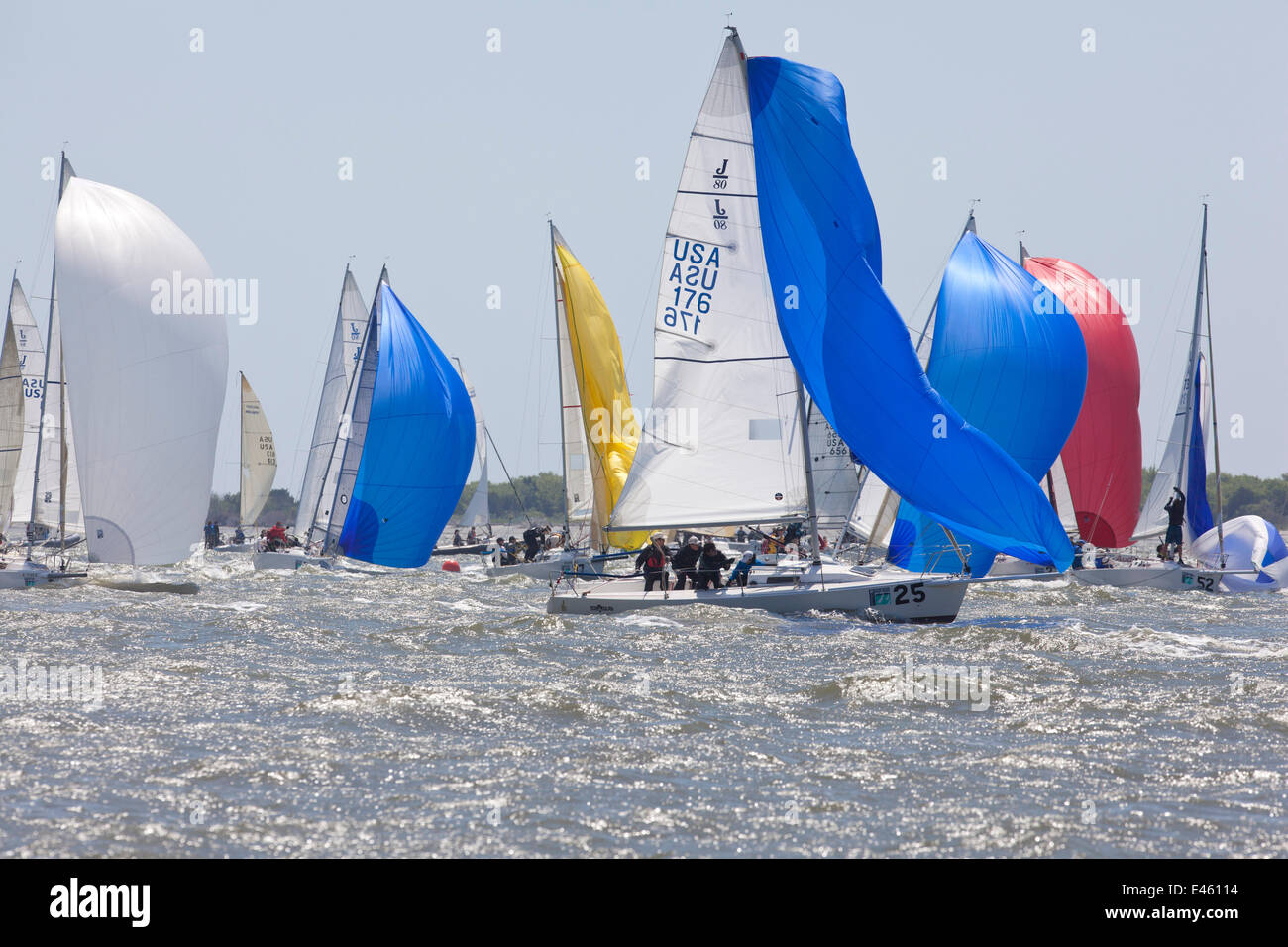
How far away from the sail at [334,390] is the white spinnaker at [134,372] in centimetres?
2037

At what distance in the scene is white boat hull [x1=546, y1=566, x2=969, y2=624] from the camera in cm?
1777

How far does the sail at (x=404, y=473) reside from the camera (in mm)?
32031

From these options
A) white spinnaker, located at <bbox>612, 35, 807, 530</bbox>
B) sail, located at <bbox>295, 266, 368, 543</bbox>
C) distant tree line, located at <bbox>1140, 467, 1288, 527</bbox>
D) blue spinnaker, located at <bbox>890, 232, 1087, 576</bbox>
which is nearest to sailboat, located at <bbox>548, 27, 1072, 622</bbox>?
white spinnaker, located at <bbox>612, 35, 807, 530</bbox>

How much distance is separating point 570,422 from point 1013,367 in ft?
39.5

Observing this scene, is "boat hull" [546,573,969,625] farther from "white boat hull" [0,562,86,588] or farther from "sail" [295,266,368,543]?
"sail" [295,266,368,543]

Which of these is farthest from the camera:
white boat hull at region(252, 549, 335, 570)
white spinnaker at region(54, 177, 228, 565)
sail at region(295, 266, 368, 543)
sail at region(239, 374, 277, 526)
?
sail at region(239, 374, 277, 526)

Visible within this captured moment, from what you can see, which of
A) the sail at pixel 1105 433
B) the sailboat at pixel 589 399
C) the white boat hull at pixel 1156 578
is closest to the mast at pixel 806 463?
the sailboat at pixel 589 399

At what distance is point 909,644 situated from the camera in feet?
50.6

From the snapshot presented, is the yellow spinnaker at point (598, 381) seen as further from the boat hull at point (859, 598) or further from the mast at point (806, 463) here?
the boat hull at point (859, 598)

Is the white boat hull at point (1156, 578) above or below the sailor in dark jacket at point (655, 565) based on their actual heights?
below

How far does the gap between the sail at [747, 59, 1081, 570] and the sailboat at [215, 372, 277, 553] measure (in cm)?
3866

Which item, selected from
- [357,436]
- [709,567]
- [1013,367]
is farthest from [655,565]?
[357,436]

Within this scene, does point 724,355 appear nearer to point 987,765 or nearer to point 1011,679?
point 1011,679
